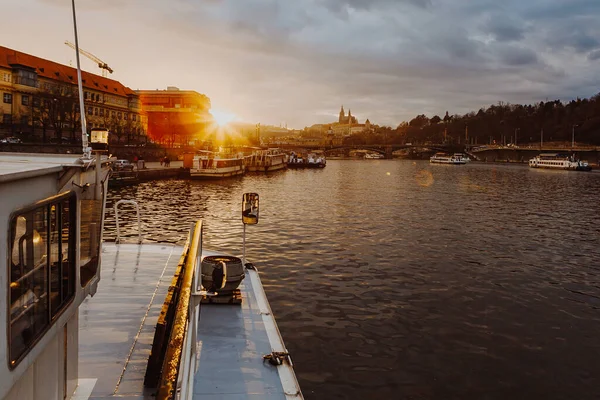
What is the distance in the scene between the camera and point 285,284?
16.2m

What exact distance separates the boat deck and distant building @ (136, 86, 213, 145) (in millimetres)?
110326

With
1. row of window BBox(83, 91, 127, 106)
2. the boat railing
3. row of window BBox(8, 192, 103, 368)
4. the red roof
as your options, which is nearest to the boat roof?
row of window BBox(8, 192, 103, 368)

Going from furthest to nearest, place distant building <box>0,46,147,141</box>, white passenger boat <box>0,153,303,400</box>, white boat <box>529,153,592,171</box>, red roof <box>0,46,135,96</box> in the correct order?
white boat <box>529,153,592,171</box>
red roof <box>0,46,135,96</box>
distant building <box>0,46,147,141</box>
white passenger boat <box>0,153,303,400</box>

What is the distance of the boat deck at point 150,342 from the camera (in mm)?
5961

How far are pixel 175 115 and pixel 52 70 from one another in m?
43.8

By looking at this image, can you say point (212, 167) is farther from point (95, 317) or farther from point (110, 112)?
point (95, 317)

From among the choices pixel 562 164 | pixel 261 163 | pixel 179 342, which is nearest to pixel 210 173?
pixel 261 163

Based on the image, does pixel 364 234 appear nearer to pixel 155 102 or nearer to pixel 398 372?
pixel 398 372

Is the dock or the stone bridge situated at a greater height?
the stone bridge

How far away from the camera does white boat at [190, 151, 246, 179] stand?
6378 centimetres

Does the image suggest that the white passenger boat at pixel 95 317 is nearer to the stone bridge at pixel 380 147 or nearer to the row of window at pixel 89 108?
the row of window at pixel 89 108

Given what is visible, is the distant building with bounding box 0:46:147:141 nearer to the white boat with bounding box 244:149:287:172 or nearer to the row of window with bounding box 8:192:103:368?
the white boat with bounding box 244:149:287:172

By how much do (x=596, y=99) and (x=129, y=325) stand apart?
20111 centimetres

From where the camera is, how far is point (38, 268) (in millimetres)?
3580
